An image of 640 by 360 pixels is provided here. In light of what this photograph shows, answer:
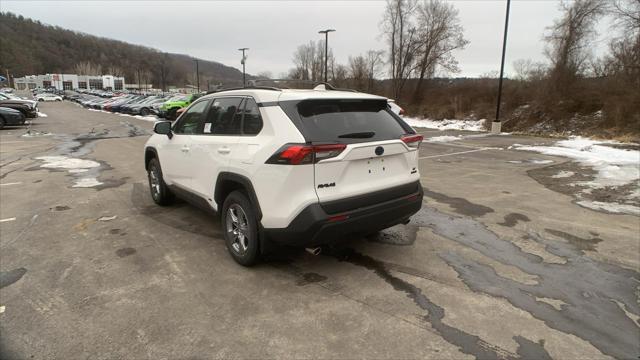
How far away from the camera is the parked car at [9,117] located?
20078mm

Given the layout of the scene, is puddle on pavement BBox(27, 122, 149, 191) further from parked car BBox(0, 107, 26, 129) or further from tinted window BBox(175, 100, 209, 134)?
parked car BBox(0, 107, 26, 129)

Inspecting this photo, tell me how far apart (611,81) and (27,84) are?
6783 inches

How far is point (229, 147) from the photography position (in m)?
4.03

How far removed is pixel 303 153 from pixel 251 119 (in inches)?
33.7

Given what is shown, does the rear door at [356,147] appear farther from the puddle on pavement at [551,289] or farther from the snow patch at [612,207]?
the snow patch at [612,207]

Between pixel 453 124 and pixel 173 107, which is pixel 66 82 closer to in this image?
pixel 173 107

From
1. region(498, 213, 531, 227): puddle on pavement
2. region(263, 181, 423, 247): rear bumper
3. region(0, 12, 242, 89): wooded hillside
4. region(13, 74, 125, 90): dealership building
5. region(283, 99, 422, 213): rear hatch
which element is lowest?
region(498, 213, 531, 227): puddle on pavement

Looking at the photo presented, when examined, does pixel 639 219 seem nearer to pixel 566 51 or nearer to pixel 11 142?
pixel 11 142

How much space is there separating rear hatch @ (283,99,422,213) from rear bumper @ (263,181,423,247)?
59 millimetres

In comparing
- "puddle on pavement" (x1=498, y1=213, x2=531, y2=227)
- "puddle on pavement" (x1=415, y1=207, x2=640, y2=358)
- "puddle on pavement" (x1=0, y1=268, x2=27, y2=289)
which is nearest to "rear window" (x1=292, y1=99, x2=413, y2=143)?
"puddle on pavement" (x1=415, y1=207, x2=640, y2=358)

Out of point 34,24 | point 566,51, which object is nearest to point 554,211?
point 566,51

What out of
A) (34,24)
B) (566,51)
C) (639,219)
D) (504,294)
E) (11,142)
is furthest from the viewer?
(34,24)

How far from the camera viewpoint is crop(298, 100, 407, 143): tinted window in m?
3.47

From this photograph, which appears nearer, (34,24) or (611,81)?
(611,81)
